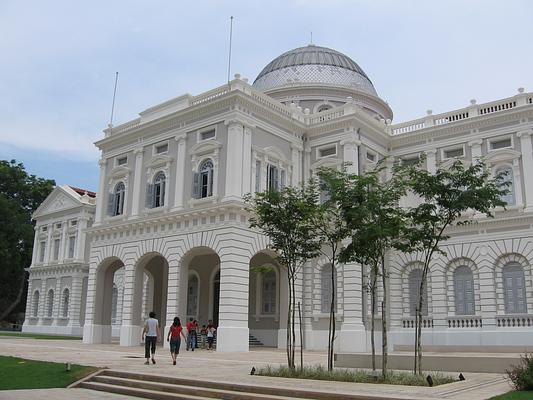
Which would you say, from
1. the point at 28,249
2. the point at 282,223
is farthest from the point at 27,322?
the point at 282,223

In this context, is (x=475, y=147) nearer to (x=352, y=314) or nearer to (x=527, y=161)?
(x=527, y=161)

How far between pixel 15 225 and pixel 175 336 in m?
39.5

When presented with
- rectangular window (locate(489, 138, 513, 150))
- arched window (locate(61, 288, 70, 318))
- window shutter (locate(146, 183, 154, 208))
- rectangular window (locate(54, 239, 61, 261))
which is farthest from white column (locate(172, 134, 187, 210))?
rectangular window (locate(54, 239, 61, 261))

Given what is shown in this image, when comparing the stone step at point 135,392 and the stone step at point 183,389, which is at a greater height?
the stone step at point 183,389

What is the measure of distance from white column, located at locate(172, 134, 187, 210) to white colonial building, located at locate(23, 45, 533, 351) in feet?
0.20

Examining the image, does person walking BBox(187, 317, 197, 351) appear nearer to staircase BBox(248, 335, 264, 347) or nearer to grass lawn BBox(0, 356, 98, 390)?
staircase BBox(248, 335, 264, 347)

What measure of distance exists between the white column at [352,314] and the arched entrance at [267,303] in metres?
3.26

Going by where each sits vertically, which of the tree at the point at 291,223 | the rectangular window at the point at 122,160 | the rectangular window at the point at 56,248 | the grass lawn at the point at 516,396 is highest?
the rectangular window at the point at 122,160

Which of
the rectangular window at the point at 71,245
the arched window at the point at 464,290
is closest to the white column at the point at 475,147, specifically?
the arched window at the point at 464,290

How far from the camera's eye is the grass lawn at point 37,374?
13.4 metres

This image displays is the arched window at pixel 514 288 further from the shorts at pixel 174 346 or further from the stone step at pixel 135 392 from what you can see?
the stone step at pixel 135 392

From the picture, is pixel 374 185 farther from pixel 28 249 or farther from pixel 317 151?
pixel 28 249

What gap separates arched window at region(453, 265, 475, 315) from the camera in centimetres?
2719

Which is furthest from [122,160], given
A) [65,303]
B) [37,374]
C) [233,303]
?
[65,303]
